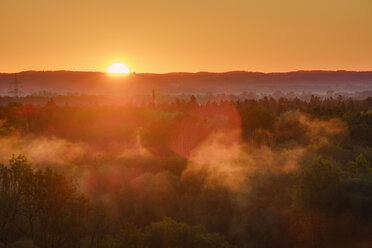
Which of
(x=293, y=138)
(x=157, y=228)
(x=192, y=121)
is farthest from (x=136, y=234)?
(x=192, y=121)

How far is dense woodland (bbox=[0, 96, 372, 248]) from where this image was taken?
2650 cm

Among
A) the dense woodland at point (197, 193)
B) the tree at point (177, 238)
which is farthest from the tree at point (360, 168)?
the tree at point (177, 238)

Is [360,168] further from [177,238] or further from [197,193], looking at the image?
[177,238]

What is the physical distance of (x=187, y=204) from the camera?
4097 cm

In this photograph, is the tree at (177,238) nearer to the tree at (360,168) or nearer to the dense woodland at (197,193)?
the dense woodland at (197,193)

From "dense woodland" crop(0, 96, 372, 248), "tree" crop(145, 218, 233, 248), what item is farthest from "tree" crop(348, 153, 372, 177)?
"tree" crop(145, 218, 233, 248)

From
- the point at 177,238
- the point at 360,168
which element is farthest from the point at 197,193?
the point at 177,238

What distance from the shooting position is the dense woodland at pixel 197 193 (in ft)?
86.9

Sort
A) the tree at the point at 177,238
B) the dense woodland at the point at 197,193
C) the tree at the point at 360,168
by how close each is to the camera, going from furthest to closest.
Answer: the tree at the point at 360,168 < the tree at the point at 177,238 < the dense woodland at the point at 197,193

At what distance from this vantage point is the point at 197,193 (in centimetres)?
4409

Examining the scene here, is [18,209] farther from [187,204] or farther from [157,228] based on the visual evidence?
[187,204]

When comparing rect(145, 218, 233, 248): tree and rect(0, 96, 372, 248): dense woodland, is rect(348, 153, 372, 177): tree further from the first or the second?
rect(145, 218, 233, 248): tree

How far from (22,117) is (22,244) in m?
79.2

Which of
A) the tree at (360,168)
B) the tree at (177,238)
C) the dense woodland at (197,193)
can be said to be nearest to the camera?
the dense woodland at (197,193)
